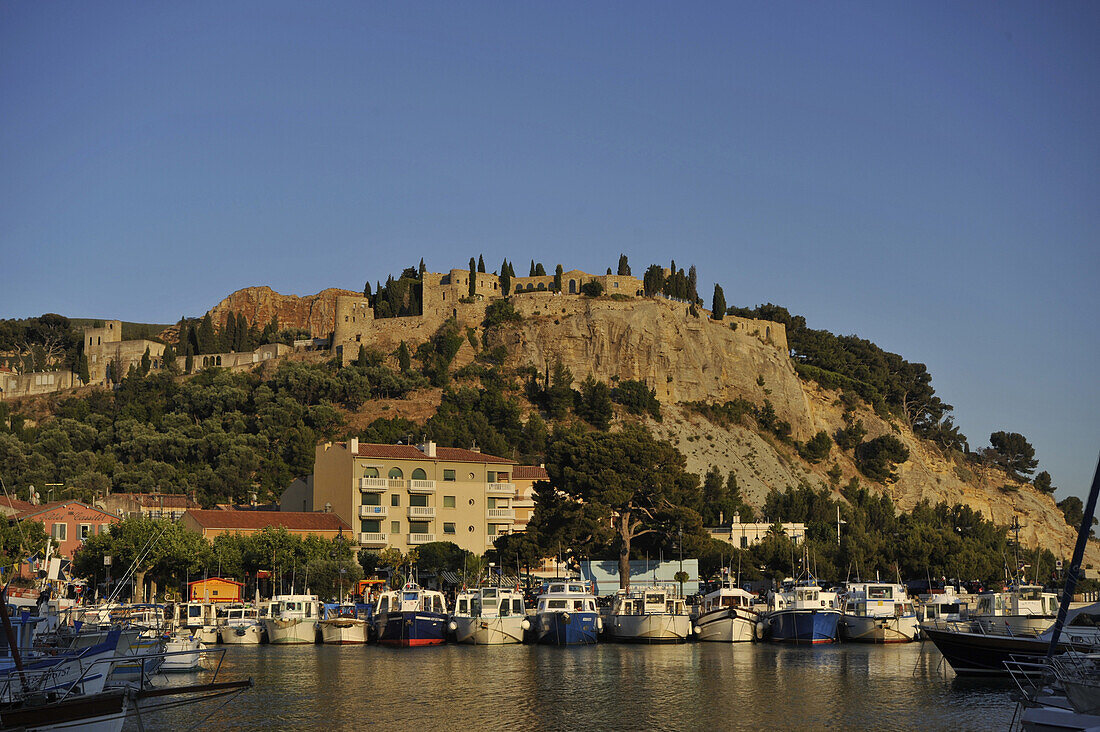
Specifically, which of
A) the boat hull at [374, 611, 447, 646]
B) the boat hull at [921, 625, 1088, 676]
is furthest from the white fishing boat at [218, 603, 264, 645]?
the boat hull at [921, 625, 1088, 676]

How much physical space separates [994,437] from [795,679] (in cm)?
12522

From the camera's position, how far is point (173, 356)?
14150cm

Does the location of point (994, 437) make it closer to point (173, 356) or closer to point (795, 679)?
point (173, 356)

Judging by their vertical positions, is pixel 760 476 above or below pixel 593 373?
below

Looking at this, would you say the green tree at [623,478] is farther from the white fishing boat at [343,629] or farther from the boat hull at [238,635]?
the boat hull at [238,635]

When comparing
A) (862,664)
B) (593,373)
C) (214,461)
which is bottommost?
(862,664)

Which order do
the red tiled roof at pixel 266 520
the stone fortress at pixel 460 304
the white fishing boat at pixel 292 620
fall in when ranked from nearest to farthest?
the white fishing boat at pixel 292 620
the red tiled roof at pixel 266 520
the stone fortress at pixel 460 304

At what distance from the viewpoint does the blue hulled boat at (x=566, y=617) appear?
54750 millimetres

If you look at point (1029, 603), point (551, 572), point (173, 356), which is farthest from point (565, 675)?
point (173, 356)

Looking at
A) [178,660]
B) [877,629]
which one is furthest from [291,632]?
[877,629]

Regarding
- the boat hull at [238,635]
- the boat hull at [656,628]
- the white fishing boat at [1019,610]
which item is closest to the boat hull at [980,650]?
the white fishing boat at [1019,610]

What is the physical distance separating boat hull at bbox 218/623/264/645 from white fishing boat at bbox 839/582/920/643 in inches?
1123

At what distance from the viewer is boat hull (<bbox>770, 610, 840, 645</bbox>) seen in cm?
5547

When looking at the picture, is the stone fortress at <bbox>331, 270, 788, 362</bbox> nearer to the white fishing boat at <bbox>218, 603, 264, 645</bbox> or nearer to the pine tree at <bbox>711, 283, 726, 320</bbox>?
the pine tree at <bbox>711, 283, 726, 320</bbox>
